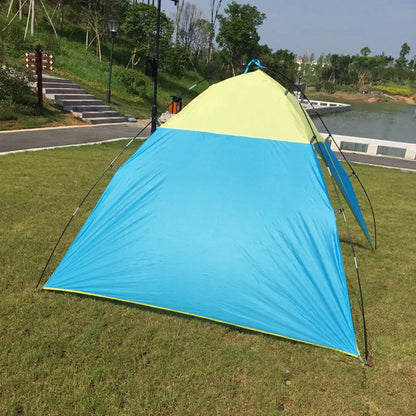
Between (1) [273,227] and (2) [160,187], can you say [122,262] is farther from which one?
(1) [273,227]

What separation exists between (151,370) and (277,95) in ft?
9.78

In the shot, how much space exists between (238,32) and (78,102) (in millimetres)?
32791

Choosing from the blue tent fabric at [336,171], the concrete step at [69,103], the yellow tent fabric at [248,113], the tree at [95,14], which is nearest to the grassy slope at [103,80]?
the concrete step at [69,103]

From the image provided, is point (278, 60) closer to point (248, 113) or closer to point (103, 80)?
point (103, 80)

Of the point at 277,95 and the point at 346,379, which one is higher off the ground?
the point at 277,95

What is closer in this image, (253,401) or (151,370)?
(253,401)

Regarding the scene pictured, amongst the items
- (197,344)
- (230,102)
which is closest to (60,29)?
(230,102)

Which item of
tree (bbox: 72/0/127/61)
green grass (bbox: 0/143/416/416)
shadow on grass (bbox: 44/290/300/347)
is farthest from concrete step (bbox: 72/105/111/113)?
shadow on grass (bbox: 44/290/300/347)

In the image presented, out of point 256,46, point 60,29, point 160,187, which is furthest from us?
point 256,46

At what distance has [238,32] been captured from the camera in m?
44.5

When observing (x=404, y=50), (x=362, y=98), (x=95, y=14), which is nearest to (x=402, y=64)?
(x=404, y=50)

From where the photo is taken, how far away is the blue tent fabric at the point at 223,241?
3.49 m

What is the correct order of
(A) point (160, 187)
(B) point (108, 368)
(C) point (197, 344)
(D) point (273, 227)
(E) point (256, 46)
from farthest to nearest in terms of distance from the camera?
(E) point (256, 46)
(A) point (160, 187)
(D) point (273, 227)
(C) point (197, 344)
(B) point (108, 368)

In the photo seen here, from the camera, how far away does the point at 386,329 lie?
383cm
